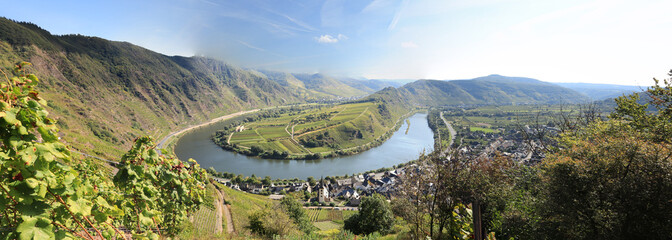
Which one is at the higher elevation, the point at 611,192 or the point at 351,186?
the point at 611,192

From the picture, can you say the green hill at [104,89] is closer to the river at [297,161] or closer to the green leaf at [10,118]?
the river at [297,161]

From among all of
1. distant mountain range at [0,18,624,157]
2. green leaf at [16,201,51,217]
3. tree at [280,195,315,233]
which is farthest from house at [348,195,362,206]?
distant mountain range at [0,18,624,157]

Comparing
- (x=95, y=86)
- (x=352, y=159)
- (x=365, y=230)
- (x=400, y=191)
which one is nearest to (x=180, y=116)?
(x=95, y=86)

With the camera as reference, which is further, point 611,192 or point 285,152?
point 285,152

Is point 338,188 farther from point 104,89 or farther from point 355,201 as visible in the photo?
point 104,89

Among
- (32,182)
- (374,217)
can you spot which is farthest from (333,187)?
(32,182)

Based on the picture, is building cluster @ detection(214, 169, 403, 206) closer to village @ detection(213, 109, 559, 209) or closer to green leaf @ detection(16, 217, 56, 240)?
village @ detection(213, 109, 559, 209)

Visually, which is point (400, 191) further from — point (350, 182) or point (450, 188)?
point (350, 182)
